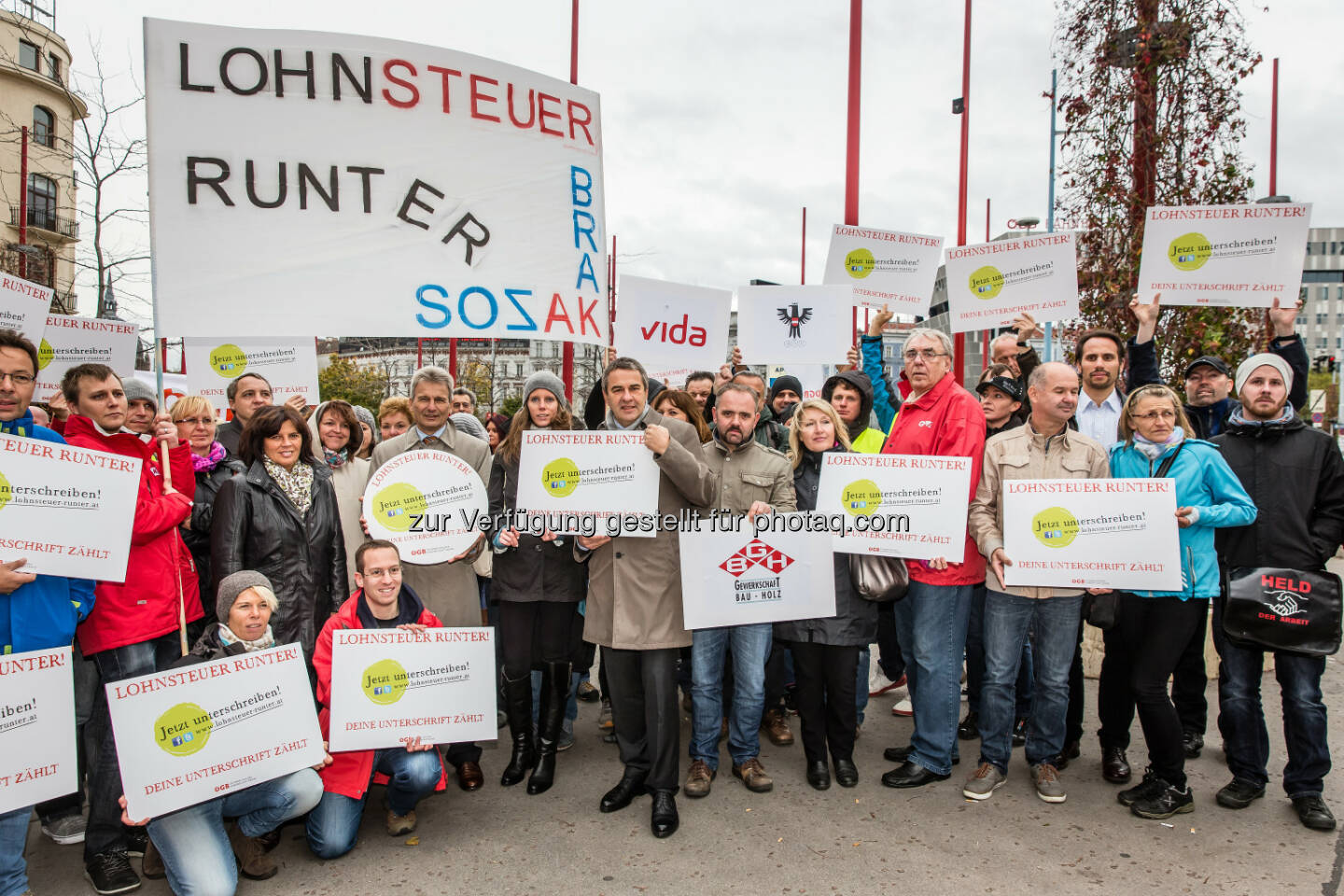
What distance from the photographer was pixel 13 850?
3.35 metres

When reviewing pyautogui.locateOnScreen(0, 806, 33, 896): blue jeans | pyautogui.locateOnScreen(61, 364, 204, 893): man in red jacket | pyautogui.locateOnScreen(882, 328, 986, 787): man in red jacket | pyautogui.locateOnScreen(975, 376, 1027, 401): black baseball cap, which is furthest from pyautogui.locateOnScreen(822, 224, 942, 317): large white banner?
pyautogui.locateOnScreen(0, 806, 33, 896): blue jeans

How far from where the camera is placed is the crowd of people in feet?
12.6

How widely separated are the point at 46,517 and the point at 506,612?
216cm

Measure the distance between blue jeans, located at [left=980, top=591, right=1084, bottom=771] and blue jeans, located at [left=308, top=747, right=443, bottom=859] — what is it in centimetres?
285

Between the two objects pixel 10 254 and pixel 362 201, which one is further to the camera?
pixel 10 254

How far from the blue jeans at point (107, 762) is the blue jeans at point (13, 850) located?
0.27 metres

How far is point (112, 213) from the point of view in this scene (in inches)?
387

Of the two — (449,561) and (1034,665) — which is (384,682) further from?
(1034,665)

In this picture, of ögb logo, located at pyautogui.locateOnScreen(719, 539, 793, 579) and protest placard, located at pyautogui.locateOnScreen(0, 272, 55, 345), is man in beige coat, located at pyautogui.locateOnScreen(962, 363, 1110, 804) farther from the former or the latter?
protest placard, located at pyautogui.locateOnScreen(0, 272, 55, 345)

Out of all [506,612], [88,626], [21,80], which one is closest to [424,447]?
[506,612]

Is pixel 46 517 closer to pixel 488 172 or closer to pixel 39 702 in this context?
pixel 39 702

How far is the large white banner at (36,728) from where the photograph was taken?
3.20 meters

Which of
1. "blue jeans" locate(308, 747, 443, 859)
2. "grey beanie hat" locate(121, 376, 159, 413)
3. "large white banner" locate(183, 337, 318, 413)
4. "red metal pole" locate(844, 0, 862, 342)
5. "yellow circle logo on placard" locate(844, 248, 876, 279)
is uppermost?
"red metal pole" locate(844, 0, 862, 342)

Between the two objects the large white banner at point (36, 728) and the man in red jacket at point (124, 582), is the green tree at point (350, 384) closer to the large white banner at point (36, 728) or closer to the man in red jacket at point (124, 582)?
the man in red jacket at point (124, 582)
